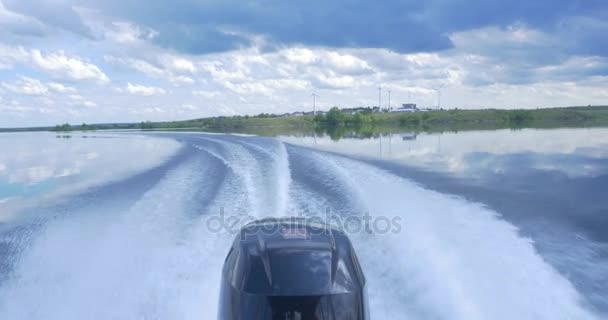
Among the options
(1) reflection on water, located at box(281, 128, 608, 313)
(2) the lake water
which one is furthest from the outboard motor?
(1) reflection on water, located at box(281, 128, 608, 313)

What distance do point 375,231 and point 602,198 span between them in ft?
17.5

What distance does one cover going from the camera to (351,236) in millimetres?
5684

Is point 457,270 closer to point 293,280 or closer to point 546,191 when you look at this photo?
point 293,280

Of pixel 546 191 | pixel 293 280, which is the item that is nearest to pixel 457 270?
pixel 293 280

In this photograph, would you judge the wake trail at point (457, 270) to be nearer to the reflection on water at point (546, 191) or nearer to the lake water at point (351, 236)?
the lake water at point (351, 236)

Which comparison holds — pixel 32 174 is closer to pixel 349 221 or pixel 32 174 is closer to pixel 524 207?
pixel 349 221

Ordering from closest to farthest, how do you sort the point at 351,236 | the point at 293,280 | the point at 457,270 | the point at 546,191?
1. the point at 293,280
2. the point at 457,270
3. the point at 351,236
4. the point at 546,191

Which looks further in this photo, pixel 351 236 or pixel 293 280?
pixel 351 236

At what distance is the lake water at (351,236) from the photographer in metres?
4.09

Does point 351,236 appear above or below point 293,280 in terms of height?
below

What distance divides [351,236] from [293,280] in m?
3.19

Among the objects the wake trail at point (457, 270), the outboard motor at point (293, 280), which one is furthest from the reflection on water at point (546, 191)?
the outboard motor at point (293, 280)

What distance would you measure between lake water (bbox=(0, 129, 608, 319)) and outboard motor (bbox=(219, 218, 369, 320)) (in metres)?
1.28

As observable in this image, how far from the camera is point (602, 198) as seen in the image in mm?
8602
